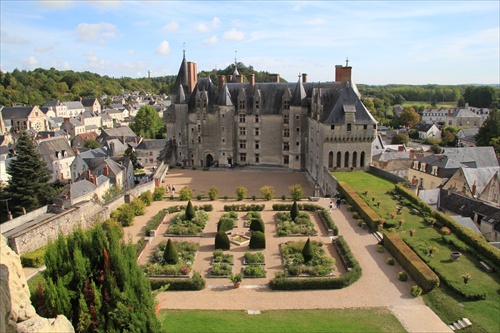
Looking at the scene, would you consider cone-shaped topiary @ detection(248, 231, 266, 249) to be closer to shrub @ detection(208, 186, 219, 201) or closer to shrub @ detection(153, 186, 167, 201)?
shrub @ detection(208, 186, 219, 201)

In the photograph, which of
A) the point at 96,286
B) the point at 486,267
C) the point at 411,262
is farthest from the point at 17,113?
the point at 486,267

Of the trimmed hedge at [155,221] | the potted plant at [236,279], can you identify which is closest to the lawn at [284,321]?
the potted plant at [236,279]

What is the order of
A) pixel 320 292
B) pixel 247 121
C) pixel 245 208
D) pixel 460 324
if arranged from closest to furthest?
pixel 460 324 → pixel 320 292 → pixel 245 208 → pixel 247 121

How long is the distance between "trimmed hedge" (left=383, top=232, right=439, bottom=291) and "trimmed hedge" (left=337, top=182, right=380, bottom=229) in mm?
2028

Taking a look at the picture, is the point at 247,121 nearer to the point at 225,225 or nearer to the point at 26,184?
the point at 225,225

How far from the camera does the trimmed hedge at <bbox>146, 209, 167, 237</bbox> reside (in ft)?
87.2

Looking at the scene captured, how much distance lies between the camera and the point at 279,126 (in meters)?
49.3

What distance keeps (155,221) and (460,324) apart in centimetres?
1956

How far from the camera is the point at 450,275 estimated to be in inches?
757

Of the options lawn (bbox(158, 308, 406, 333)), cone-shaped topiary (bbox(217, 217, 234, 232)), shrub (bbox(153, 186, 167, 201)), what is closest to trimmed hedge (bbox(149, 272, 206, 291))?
lawn (bbox(158, 308, 406, 333))

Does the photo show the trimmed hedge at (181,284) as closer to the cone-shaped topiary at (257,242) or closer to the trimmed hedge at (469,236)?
the cone-shaped topiary at (257,242)

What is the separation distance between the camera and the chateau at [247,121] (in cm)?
4706

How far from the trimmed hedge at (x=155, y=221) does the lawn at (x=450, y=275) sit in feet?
51.2

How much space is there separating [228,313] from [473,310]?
33.5 ft
